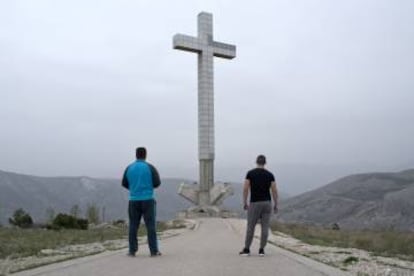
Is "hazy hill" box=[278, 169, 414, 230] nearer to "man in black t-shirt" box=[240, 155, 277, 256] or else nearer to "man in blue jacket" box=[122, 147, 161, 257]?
"man in black t-shirt" box=[240, 155, 277, 256]

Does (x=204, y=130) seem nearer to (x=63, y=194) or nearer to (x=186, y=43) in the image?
(x=186, y=43)

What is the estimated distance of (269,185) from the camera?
12.1 meters

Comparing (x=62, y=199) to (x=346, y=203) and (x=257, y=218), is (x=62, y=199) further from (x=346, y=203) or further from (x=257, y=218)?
(x=257, y=218)

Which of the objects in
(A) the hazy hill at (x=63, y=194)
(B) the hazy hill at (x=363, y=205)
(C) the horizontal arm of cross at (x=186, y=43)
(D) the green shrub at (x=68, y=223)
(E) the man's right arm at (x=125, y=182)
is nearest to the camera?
(E) the man's right arm at (x=125, y=182)

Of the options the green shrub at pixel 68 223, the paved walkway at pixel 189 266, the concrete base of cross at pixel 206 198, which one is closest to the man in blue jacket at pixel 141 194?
the paved walkway at pixel 189 266

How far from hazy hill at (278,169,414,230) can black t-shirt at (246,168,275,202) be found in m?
27.4

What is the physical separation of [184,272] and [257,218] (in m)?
3.58

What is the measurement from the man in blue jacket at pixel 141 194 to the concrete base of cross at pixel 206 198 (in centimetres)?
3158

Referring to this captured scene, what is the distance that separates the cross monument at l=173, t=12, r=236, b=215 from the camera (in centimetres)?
4509

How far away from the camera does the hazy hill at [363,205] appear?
171ft

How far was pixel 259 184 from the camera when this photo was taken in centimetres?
1206

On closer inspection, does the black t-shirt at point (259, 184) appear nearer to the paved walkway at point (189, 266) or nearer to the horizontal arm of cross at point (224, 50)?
the paved walkway at point (189, 266)

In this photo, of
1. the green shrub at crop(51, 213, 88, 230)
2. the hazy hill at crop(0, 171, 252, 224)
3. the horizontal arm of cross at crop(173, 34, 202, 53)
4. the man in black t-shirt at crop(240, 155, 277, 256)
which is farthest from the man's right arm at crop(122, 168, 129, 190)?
the hazy hill at crop(0, 171, 252, 224)

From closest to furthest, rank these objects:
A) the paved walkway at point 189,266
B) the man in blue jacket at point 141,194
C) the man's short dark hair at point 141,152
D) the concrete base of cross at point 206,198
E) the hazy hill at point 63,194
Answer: the paved walkway at point 189,266 < the man in blue jacket at point 141,194 < the man's short dark hair at point 141,152 < the concrete base of cross at point 206,198 < the hazy hill at point 63,194
